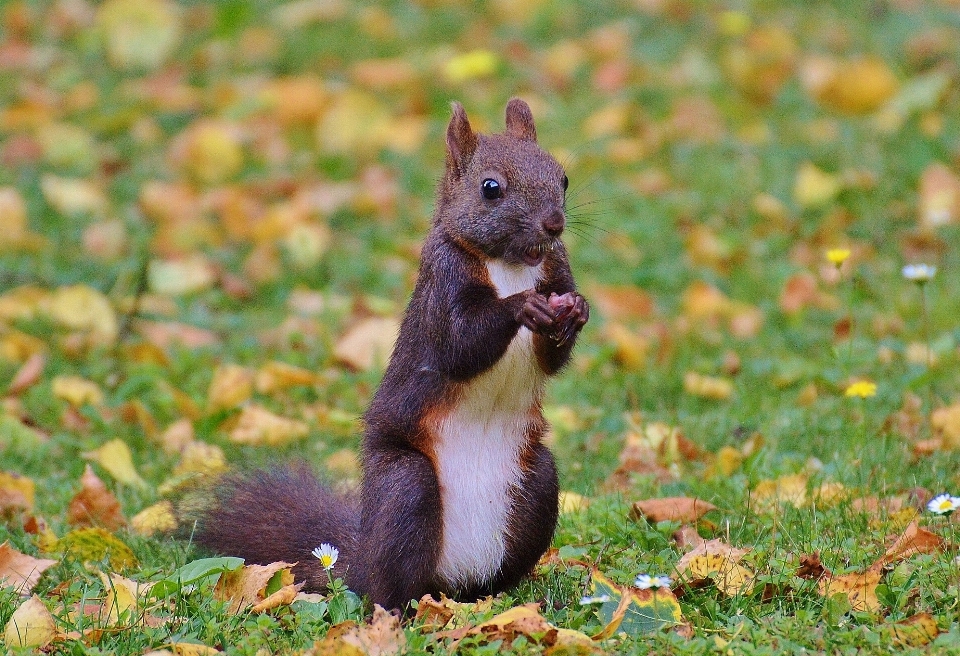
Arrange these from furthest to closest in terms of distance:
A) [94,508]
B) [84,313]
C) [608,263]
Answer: [608,263] → [84,313] → [94,508]

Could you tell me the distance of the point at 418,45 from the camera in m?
8.13

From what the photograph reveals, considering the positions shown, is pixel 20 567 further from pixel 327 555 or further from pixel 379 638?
pixel 379 638

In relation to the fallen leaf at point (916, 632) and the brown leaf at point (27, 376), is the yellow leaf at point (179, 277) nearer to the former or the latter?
the brown leaf at point (27, 376)

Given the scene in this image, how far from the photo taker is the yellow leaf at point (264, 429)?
4.46 metres

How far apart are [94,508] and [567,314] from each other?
162 cm

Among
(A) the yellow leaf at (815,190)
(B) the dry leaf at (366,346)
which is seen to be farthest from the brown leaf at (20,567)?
(A) the yellow leaf at (815,190)

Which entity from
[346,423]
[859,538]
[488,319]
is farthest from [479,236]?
[346,423]

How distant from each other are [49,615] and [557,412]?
84.5 inches

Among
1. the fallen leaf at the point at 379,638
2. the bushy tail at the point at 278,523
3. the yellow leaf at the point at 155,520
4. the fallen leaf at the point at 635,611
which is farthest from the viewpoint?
the yellow leaf at the point at 155,520

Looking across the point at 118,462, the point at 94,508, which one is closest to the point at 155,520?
the point at 94,508

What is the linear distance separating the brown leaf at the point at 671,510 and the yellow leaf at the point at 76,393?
85.4 inches

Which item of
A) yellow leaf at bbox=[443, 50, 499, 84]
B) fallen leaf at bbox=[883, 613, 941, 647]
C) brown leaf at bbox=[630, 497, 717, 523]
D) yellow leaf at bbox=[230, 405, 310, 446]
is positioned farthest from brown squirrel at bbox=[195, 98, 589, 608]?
yellow leaf at bbox=[443, 50, 499, 84]

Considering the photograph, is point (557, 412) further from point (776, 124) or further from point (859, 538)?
point (776, 124)

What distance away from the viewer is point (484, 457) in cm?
307
